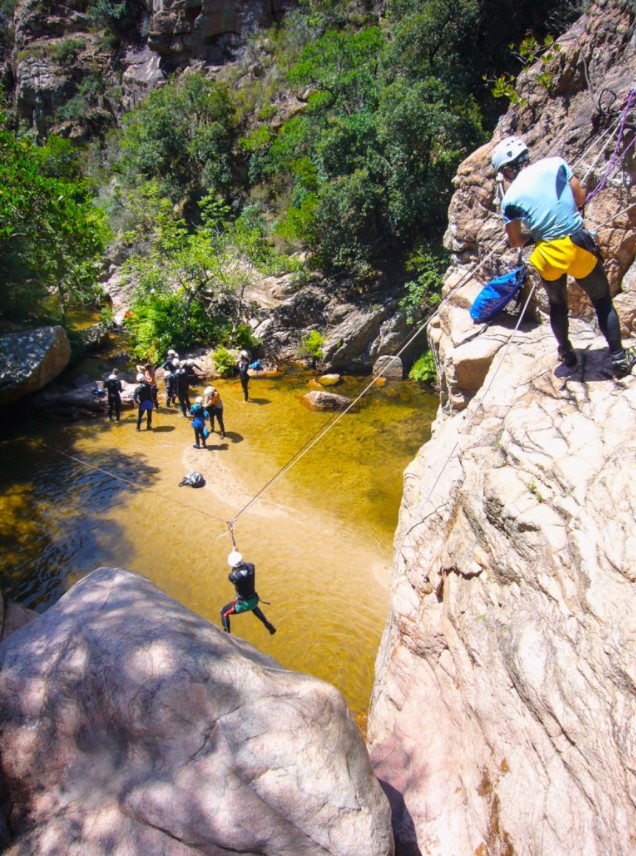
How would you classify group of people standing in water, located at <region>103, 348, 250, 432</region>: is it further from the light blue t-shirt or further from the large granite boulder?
the light blue t-shirt

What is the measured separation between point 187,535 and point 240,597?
309 cm

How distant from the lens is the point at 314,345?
18062mm

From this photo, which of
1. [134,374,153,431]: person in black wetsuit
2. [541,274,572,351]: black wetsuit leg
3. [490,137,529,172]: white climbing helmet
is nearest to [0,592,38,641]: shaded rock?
[541,274,572,351]: black wetsuit leg

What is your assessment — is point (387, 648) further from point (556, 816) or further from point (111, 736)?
point (111, 736)

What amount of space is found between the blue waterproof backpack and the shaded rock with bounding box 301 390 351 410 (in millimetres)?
7666

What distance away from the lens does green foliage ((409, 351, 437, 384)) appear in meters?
16.2

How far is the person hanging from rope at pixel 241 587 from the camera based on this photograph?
651 cm

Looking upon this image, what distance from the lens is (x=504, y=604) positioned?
3.91 m

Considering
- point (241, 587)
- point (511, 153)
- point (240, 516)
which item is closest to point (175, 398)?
point (240, 516)

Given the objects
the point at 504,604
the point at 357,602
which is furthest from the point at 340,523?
the point at 504,604

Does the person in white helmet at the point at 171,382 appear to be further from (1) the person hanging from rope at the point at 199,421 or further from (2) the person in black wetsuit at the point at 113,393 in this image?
(1) the person hanging from rope at the point at 199,421

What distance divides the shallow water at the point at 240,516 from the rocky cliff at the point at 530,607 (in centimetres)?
207

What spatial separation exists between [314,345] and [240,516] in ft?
31.0

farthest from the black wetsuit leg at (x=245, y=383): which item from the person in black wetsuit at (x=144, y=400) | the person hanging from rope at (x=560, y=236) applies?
the person hanging from rope at (x=560, y=236)
